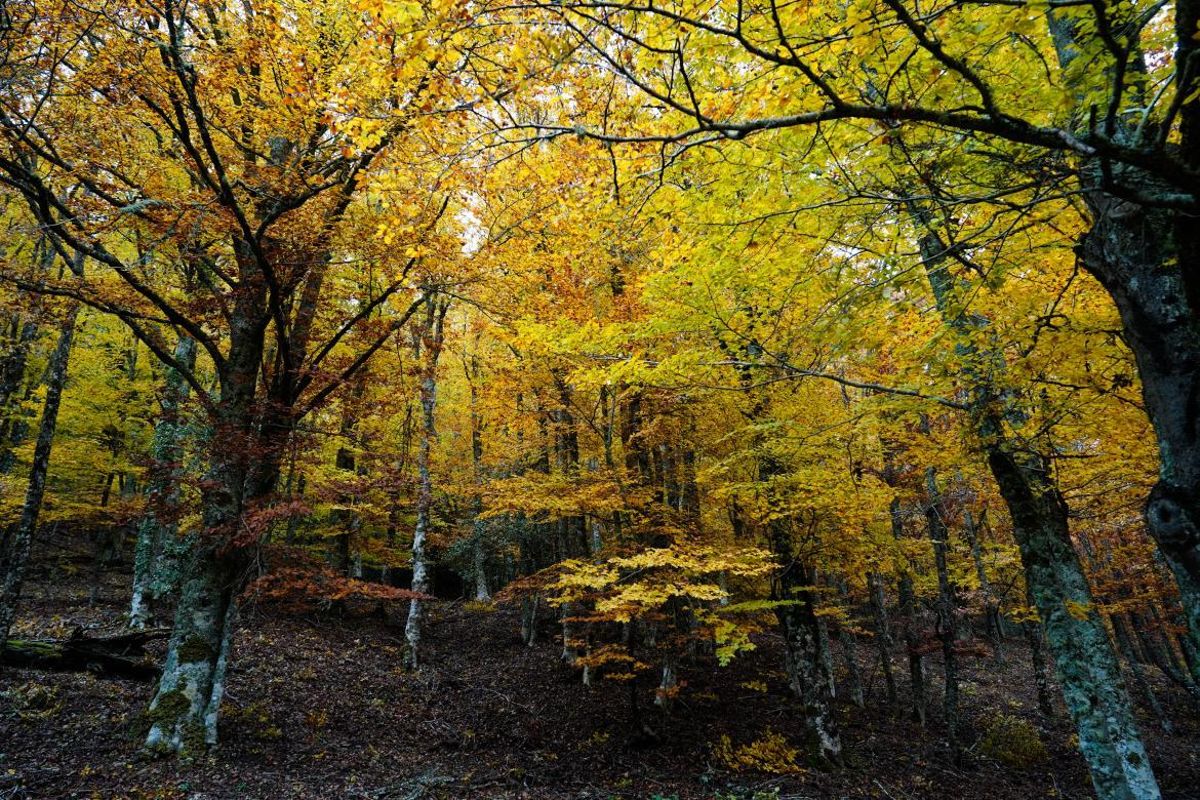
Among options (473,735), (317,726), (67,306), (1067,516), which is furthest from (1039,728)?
(67,306)

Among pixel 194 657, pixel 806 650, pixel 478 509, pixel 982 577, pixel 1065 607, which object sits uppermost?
pixel 478 509

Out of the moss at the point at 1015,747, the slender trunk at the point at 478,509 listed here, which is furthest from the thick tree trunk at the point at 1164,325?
the slender trunk at the point at 478,509

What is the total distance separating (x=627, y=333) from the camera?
8039 millimetres

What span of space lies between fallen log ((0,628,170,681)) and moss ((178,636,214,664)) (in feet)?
12.1

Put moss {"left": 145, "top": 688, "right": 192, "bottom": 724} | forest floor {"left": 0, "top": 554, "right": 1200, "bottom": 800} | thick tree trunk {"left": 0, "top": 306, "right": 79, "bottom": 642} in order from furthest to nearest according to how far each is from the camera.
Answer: thick tree trunk {"left": 0, "top": 306, "right": 79, "bottom": 642} < forest floor {"left": 0, "top": 554, "right": 1200, "bottom": 800} < moss {"left": 145, "top": 688, "right": 192, "bottom": 724}

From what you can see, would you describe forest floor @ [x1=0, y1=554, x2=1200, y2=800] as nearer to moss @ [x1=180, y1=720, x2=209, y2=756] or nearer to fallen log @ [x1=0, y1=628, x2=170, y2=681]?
moss @ [x1=180, y1=720, x2=209, y2=756]

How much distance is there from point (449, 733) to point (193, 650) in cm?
505

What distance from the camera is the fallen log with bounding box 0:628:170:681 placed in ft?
27.7

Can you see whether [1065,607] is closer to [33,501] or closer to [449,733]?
[449,733]

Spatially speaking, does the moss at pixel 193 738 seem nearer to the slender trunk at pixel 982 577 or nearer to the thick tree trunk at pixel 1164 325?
the thick tree trunk at pixel 1164 325

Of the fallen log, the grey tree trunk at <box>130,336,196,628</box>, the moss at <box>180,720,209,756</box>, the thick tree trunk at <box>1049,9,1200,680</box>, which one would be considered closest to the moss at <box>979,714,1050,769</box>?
the thick tree trunk at <box>1049,9,1200,680</box>

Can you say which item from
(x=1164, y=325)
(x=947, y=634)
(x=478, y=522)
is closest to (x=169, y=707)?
(x=1164, y=325)

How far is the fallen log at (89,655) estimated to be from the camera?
844 centimetres

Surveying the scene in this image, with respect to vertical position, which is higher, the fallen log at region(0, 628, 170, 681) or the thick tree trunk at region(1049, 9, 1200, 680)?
the thick tree trunk at region(1049, 9, 1200, 680)
